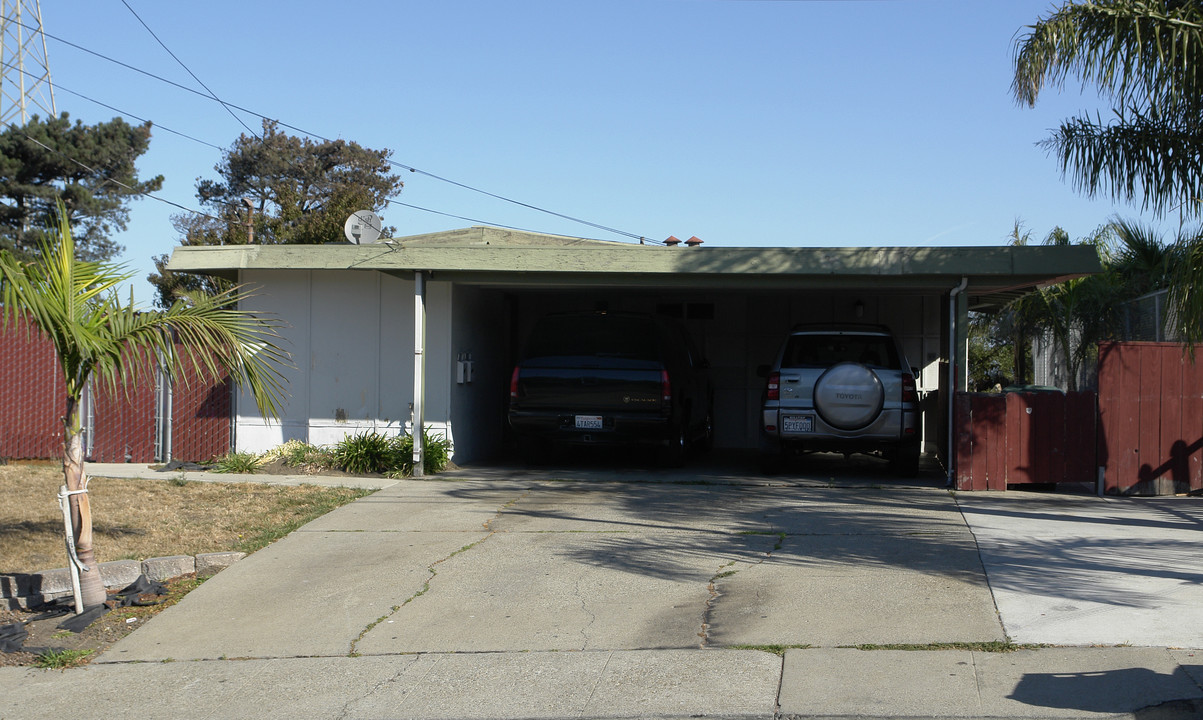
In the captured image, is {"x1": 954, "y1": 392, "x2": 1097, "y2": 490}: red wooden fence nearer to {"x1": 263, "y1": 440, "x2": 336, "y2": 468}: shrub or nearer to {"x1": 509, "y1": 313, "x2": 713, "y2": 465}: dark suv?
{"x1": 509, "y1": 313, "x2": 713, "y2": 465}: dark suv

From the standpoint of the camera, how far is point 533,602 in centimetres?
682

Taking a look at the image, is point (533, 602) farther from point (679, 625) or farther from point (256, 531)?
point (256, 531)

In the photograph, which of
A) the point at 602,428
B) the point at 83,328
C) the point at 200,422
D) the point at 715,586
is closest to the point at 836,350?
the point at 602,428

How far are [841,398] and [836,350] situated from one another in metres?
0.96

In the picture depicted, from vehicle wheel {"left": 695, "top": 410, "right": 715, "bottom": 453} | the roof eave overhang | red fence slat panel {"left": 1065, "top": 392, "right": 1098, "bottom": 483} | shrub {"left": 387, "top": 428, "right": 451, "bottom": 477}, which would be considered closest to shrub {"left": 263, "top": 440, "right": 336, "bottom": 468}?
shrub {"left": 387, "top": 428, "right": 451, "bottom": 477}

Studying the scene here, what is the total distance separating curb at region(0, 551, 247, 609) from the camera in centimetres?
710

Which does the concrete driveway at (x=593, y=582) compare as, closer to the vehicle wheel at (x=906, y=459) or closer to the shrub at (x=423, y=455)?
the vehicle wheel at (x=906, y=459)

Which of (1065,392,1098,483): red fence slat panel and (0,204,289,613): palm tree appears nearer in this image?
(0,204,289,613): palm tree

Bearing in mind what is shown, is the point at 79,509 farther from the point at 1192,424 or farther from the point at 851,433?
the point at 1192,424

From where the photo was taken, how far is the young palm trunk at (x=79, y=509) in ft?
21.8

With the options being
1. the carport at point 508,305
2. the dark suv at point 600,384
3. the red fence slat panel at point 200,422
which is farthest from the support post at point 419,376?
the red fence slat panel at point 200,422

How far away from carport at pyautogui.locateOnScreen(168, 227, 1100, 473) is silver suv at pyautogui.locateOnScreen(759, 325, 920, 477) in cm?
62

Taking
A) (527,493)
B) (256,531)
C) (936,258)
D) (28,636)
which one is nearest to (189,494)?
(256,531)

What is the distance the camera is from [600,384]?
12.0m
